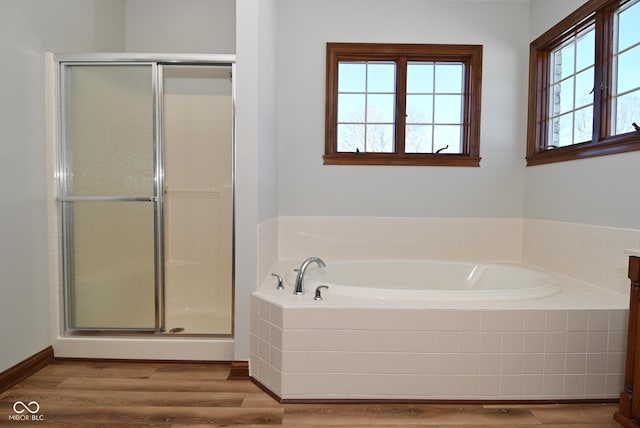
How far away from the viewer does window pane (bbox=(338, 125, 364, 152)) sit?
3303mm

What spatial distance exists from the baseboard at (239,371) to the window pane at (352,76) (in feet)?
7.11

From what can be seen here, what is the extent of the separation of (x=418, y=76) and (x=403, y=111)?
315 mm

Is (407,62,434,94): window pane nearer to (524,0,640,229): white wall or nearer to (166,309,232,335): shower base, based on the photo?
(524,0,640,229): white wall

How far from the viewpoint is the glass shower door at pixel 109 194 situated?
248cm

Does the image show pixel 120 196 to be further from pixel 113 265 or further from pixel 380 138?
pixel 380 138

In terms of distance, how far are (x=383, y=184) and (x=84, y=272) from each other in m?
2.15

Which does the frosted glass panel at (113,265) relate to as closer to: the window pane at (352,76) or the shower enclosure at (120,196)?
the shower enclosure at (120,196)

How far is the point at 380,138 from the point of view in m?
3.29

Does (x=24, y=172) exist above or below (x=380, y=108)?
below

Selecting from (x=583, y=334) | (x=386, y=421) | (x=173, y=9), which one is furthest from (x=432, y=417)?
(x=173, y=9)

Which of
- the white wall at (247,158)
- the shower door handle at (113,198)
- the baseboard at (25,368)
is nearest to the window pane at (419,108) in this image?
the white wall at (247,158)

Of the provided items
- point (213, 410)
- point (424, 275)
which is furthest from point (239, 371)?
point (424, 275)

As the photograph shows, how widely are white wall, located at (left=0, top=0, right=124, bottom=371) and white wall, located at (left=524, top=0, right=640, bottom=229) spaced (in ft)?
10.5

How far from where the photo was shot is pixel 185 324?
103 inches
